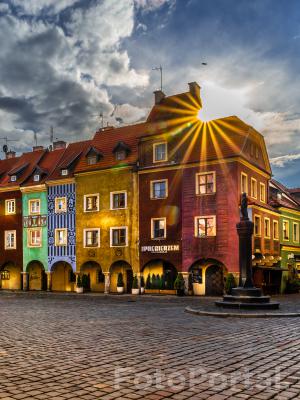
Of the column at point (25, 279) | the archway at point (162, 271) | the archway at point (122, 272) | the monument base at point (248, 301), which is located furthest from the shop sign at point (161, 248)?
the monument base at point (248, 301)

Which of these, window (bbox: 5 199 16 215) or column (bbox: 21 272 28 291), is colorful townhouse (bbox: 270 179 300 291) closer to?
column (bbox: 21 272 28 291)

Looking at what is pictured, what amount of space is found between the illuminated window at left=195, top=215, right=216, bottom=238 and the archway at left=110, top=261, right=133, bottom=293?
24.2 feet

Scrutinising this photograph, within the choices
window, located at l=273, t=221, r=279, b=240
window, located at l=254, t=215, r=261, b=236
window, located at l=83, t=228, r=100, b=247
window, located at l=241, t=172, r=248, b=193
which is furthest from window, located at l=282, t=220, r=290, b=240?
window, located at l=83, t=228, r=100, b=247

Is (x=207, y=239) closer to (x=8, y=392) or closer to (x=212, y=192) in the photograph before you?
(x=212, y=192)

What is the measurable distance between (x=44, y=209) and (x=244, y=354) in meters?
33.2

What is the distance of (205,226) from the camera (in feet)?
106

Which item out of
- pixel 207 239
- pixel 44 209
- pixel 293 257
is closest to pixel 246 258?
pixel 207 239

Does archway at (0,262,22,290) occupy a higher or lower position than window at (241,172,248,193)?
lower

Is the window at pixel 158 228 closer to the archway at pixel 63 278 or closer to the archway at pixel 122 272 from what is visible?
the archway at pixel 122 272

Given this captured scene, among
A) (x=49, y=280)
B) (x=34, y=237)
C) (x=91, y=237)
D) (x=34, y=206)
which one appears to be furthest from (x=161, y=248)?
(x=34, y=206)

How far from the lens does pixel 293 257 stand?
40.7 meters

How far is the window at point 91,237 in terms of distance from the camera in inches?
1471

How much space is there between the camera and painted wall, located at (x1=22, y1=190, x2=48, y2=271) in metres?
40.2

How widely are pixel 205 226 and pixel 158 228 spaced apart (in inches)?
152
